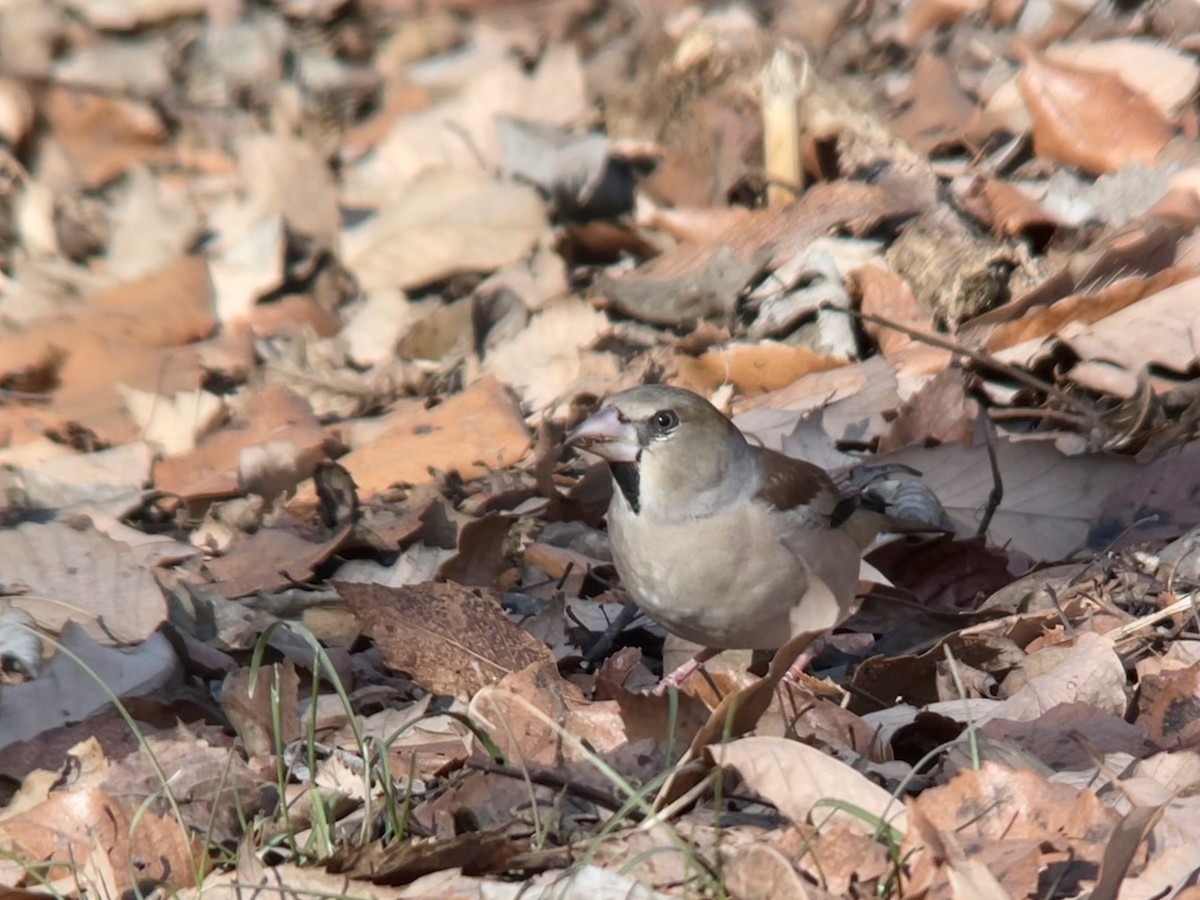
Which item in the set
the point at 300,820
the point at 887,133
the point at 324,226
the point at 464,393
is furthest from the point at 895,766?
the point at 324,226

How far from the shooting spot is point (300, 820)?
3.25 m

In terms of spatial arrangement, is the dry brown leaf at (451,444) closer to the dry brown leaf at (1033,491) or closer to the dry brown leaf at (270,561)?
the dry brown leaf at (270,561)

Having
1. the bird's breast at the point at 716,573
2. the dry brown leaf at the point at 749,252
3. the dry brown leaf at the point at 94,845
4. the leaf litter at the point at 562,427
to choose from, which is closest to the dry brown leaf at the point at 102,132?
the leaf litter at the point at 562,427

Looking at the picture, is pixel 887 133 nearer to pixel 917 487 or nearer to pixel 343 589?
pixel 917 487

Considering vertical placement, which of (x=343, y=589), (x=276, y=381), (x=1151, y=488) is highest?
(x=343, y=589)

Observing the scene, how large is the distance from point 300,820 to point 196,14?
7005mm

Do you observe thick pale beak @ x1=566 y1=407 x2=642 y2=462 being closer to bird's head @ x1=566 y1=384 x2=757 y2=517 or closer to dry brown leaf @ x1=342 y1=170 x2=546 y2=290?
bird's head @ x1=566 y1=384 x2=757 y2=517

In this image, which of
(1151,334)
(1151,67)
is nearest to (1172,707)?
(1151,334)

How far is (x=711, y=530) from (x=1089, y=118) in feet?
8.99

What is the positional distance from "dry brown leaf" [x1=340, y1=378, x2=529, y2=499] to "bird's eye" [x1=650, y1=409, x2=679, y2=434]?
1.06m

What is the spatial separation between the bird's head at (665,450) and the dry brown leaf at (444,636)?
0.61m

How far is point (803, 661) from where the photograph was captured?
4121 millimetres

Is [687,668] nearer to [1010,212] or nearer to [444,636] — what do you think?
[444,636]

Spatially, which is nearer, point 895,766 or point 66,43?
point 895,766
